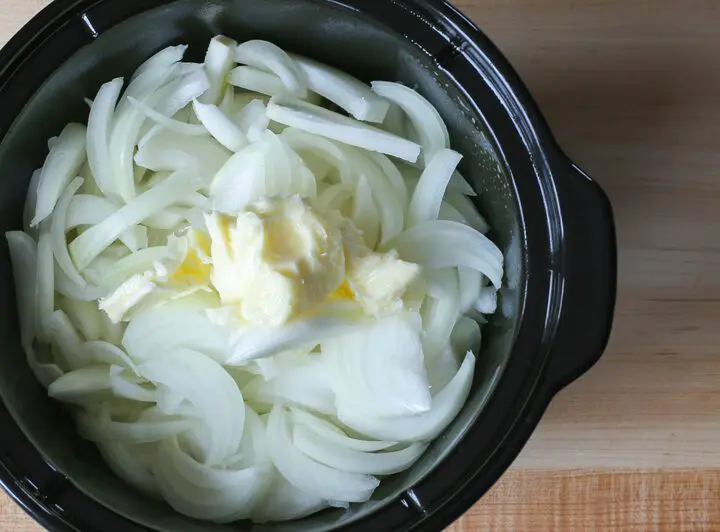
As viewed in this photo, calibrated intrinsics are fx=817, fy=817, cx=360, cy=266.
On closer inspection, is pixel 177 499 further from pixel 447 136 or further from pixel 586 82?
pixel 586 82

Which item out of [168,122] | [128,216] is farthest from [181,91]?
[128,216]

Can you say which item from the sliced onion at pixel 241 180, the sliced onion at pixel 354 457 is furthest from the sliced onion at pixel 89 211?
the sliced onion at pixel 354 457

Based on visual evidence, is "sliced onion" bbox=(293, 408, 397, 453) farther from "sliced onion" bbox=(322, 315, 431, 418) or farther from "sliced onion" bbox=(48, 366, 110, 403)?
"sliced onion" bbox=(48, 366, 110, 403)

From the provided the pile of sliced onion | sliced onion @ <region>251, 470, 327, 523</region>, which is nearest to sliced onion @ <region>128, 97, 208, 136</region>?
the pile of sliced onion

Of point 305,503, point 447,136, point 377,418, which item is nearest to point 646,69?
point 447,136

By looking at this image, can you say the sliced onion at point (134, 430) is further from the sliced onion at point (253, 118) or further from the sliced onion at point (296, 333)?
the sliced onion at point (253, 118)

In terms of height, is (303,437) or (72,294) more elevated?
(72,294)

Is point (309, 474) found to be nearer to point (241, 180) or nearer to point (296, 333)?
point (296, 333)
